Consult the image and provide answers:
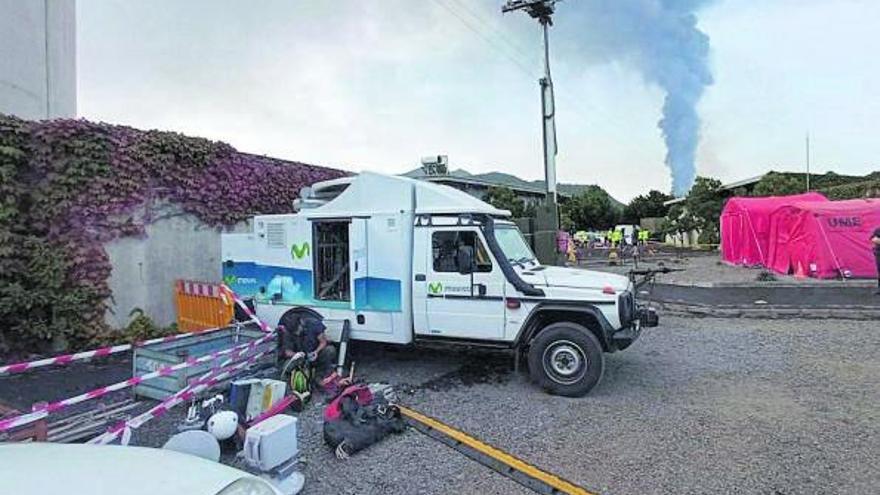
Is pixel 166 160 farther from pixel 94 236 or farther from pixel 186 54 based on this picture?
pixel 186 54

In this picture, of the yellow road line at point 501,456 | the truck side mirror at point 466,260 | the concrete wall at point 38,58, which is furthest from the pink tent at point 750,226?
the concrete wall at point 38,58

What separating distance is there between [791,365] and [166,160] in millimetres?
10547

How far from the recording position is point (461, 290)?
21.4 feet

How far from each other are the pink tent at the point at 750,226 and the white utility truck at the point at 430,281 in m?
15.0

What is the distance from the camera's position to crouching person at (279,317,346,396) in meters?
6.05

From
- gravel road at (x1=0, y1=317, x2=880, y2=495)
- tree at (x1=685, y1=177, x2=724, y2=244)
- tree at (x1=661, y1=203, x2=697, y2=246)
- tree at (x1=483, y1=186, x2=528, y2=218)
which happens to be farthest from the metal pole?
tree at (x1=661, y1=203, x2=697, y2=246)

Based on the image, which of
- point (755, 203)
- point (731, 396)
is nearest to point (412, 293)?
point (731, 396)

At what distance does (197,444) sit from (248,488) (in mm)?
1836

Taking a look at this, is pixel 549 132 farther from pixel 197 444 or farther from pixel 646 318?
pixel 197 444

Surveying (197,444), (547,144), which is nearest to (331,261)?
(197,444)

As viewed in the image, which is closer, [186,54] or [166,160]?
[166,160]

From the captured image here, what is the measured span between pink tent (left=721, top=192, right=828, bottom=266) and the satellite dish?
19078 mm

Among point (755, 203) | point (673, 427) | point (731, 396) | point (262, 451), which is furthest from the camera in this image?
point (755, 203)

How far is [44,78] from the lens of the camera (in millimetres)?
12703
